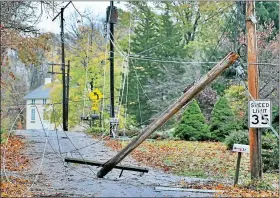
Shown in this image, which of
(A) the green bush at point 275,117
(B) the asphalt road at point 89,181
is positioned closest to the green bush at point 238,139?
(A) the green bush at point 275,117

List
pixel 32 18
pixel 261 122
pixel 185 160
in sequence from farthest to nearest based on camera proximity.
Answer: pixel 32 18 < pixel 185 160 < pixel 261 122

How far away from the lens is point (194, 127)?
21000 millimetres

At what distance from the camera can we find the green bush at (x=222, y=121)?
20.3 meters

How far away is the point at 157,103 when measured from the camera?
2717 centimetres

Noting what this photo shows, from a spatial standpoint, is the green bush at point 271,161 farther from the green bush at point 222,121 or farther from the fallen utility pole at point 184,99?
the green bush at point 222,121

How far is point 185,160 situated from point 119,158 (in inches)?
207

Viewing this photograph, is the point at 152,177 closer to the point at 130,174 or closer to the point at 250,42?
the point at 130,174

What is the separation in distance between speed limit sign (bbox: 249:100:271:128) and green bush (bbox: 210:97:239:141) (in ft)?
36.1

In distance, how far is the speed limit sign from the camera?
8.98 m

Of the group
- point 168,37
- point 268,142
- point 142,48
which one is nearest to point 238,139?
point 268,142

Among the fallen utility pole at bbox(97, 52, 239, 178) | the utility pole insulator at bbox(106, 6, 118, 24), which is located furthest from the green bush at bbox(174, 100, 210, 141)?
the fallen utility pole at bbox(97, 52, 239, 178)

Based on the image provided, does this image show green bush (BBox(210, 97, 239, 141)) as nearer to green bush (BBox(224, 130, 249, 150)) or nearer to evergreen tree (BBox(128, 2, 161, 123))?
green bush (BBox(224, 130, 249, 150))

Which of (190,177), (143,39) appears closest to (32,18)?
(190,177)

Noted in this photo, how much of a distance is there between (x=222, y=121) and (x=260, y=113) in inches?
464
